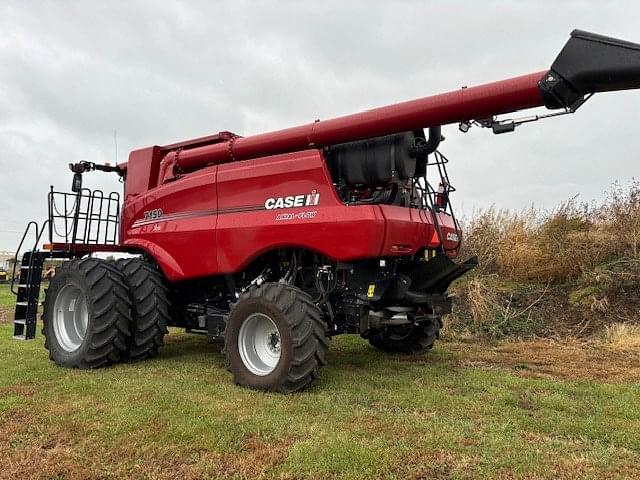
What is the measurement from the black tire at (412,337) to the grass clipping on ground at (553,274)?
1.94 m

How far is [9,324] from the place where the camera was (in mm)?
11391

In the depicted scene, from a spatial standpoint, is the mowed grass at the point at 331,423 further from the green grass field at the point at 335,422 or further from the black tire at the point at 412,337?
the black tire at the point at 412,337

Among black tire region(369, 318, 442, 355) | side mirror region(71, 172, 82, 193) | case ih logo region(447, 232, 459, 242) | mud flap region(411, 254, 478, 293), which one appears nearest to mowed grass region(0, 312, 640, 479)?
black tire region(369, 318, 442, 355)

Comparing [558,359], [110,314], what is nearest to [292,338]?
[110,314]

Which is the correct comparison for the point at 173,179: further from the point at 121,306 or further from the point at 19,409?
the point at 19,409

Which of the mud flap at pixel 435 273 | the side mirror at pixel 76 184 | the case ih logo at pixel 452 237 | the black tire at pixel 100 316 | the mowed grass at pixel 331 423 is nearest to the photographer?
the mowed grass at pixel 331 423

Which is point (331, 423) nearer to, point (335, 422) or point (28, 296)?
point (335, 422)

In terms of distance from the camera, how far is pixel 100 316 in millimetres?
6383

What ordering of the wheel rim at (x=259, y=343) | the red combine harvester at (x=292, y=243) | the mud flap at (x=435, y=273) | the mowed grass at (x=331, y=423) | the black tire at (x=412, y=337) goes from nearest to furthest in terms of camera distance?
the mowed grass at (x=331, y=423) < the red combine harvester at (x=292, y=243) < the wheel rim at (x=259, y=343) < the mud flap at (x=435, y=273) < the black tire at (x=412, y=337)

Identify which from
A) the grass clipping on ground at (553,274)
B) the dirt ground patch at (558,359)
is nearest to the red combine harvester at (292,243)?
the dirt ground patch at (558,359)

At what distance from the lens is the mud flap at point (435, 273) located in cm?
591

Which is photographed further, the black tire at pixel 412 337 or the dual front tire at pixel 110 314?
the black tire at pixel 412 337

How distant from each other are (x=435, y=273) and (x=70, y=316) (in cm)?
470

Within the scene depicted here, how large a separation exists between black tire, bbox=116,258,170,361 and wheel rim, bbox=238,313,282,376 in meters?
1.49
